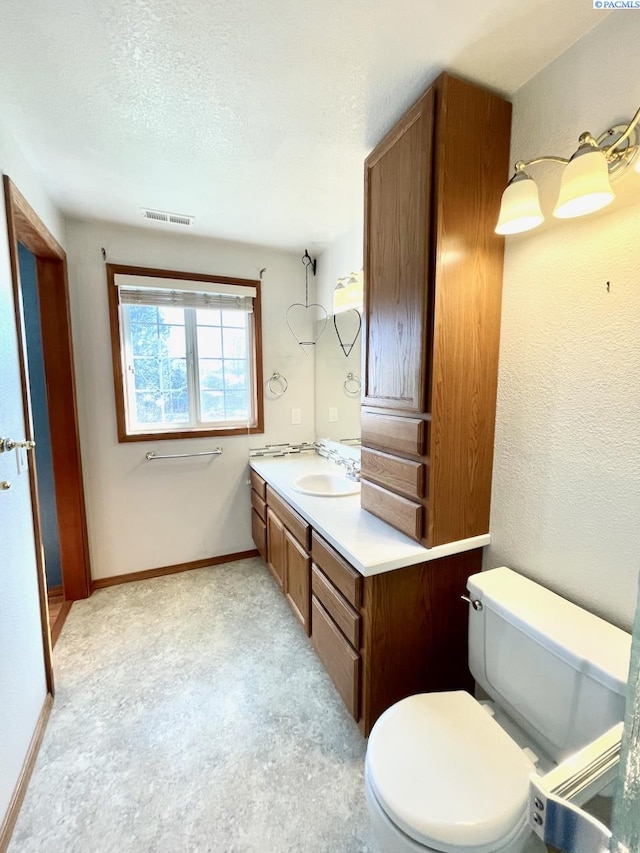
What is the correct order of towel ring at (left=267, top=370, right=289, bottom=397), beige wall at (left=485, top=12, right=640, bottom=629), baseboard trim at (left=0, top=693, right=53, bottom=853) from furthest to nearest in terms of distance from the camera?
towel ring at (left=267, top=370, right=289, bottom=397) → baseboard trim at (left=0, top=693, right=53, bottom=853) → beige wall at (left=485, top=12, right=640, bottom=629)

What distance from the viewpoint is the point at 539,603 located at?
113cm

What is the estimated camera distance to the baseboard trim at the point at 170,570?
101 inches

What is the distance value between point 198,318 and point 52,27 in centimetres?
164

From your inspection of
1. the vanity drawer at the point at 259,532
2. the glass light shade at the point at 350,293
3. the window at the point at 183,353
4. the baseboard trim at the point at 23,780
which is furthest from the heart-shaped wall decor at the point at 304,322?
the baseboard trim at the point at 23,780

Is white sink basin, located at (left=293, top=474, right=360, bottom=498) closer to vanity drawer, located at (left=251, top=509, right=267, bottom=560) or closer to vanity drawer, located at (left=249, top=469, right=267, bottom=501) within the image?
vanity drawer, located at (left=249, top=469, right=267, bottom=501)

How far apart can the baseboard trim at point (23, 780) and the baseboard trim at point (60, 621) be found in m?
0.54

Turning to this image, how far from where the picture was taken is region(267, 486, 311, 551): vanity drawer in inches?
69.0

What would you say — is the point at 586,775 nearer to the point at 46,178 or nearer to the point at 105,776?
the point at 105,776

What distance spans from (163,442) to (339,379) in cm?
131

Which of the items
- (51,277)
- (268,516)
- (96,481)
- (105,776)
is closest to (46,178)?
(51,277)

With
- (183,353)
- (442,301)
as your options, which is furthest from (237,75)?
(183,353)

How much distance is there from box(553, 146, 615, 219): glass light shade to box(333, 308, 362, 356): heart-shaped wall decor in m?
1.35

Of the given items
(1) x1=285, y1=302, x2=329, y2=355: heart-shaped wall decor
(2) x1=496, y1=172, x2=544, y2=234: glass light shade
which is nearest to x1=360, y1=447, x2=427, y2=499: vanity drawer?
(2) x1=496, y1=172, x2=544, y2=234: glass light shade

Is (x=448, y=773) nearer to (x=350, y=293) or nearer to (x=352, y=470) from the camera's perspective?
(x=352, y=470)
